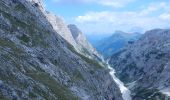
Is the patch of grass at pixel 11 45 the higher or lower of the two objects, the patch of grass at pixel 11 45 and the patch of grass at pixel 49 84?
the higher

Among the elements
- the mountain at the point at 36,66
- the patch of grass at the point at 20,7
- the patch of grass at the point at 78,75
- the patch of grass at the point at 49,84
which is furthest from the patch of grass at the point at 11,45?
the patch of grass at the point at 78,75

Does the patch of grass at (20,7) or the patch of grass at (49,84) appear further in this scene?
the patch of grass at (20,7)

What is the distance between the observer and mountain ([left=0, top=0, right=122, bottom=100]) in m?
88.8

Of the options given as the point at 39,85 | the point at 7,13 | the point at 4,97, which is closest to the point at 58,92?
the point at 39,85

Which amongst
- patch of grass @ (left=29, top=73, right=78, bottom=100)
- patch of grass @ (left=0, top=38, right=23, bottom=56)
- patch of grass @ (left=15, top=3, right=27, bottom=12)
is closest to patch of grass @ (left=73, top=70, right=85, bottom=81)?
patch of grass @ (left=15, top=3, right=27, bottom=12)

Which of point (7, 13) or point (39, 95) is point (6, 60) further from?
point (7, 13)

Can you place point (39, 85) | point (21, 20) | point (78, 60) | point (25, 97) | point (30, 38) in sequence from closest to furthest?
1. point (25, 97)
2. point (39, 85)
3. point (30, 38)
4. point (21, 20)
5. point (78, 60)

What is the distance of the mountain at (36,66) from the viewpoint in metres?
88.8

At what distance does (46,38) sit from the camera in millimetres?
153250

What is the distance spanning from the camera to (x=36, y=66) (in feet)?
393

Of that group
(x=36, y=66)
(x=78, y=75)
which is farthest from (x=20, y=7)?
(x=36, y=66)

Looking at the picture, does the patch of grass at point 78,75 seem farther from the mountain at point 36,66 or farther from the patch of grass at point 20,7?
the patch of grass at point 20,7

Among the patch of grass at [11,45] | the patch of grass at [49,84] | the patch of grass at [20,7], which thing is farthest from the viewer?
the patch of grass at [20,7]

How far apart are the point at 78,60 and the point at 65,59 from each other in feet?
48.6
